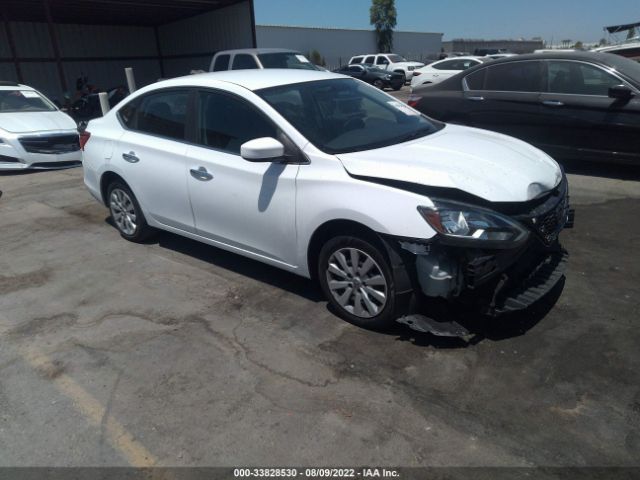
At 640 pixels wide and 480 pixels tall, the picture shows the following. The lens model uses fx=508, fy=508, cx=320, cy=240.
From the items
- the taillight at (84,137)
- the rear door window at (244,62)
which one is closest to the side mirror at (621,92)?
the taillight at (84,137)

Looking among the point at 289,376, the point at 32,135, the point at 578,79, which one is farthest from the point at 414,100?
the point at 32,135

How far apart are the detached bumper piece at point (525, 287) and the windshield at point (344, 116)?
51.6 inches

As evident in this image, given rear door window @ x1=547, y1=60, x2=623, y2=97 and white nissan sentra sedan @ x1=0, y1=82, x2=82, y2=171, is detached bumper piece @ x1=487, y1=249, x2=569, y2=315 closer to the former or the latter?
rear door window @ x1=547, y1=60, x2=623, y2=97

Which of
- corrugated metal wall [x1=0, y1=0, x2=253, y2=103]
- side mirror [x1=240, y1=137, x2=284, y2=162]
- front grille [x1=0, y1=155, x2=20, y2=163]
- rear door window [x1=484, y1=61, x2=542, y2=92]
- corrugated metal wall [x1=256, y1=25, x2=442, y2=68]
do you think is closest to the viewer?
side mirror [x1=240, y1=137, x2=284, y2=162]

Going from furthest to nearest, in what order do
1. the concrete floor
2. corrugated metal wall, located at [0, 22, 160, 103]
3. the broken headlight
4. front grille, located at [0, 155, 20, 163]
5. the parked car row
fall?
corrugated metal wall, located at [0, 22, 160, 103], front grille, located at [0, 155, 20, 163], the parked car row, the broken headlight, the concrete floor

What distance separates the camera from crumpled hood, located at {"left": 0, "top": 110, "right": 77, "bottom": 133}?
9.31 meters

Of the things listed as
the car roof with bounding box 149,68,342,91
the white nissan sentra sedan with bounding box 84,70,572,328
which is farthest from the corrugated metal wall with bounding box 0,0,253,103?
the white nissan sentra sedan with bounding box 84,70,572,328

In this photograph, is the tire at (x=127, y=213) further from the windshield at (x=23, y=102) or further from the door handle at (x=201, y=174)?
the windshield at (x=23, y=102)

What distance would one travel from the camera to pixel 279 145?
349cm

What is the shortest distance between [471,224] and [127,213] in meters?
3.71

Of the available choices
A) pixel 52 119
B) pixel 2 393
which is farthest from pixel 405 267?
pixel 52 119

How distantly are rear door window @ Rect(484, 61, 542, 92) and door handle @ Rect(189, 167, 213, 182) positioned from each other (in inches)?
192

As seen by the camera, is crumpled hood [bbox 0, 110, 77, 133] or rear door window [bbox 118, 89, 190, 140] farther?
crumpled hood [bbox 0, 110, 77, 133]

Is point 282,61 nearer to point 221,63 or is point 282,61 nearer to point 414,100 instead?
point 221,63
